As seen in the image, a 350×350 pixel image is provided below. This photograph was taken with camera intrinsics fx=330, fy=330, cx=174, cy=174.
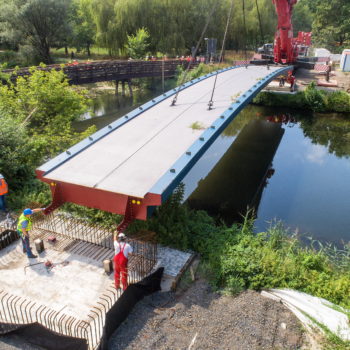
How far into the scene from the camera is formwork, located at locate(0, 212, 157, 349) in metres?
6.21

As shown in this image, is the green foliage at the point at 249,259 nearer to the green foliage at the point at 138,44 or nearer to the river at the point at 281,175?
the river at the point at 281,175

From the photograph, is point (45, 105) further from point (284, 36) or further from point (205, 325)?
point (284, 36)

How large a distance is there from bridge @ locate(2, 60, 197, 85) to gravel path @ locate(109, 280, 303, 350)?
19.3 metres

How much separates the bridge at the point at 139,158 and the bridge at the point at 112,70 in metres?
13.2

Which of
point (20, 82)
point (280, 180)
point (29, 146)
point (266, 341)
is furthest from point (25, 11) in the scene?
point (266, 341)

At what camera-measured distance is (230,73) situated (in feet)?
66.1

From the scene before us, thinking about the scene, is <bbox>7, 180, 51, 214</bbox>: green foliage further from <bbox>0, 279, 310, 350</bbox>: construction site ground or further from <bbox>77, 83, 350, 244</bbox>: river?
<bbox>77, 83, 350, 244</bbox>: river

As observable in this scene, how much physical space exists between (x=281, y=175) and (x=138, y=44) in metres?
26.7

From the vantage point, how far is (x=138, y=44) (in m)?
36.3

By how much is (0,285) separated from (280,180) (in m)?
12.1

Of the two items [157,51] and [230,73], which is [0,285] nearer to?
[230,73]

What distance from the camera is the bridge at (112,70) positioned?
82.7ft

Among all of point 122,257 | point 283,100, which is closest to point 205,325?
point 122,257

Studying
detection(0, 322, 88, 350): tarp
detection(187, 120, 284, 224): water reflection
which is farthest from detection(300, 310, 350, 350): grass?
detection(187, 120, 284, 224): water reflection
